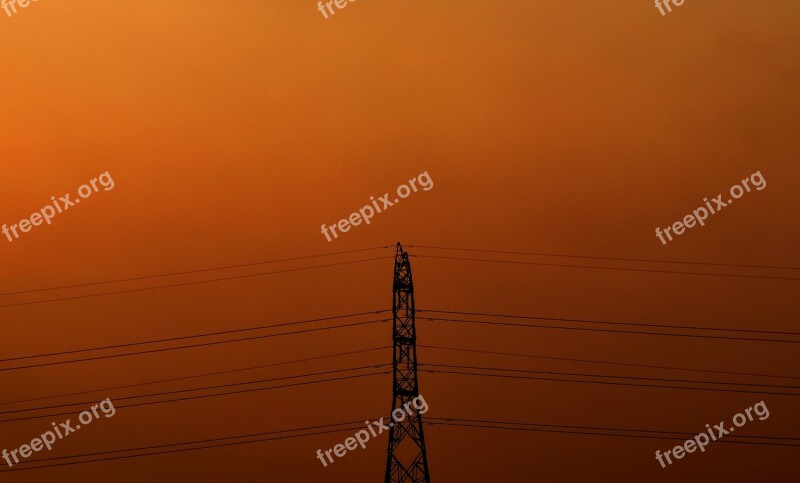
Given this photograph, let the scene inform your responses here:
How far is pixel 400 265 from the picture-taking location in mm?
27203

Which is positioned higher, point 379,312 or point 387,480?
point 379,312

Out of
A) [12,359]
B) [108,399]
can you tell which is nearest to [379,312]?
[108,399]

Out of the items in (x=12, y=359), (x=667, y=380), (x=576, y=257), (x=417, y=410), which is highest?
(x=12, y=359)

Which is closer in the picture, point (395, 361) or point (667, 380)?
point (395, 361)

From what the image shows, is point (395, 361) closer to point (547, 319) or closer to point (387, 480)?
point (387, 480)

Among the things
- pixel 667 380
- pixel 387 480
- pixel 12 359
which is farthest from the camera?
pixel 667 380

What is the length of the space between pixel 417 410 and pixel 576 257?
13518 millimetres

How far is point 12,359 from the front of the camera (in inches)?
1394

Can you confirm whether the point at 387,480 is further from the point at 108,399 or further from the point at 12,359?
the point at 12,359

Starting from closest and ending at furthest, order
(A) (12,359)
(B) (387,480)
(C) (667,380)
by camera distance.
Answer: (B) (387,480) < (A) (12,359) < (C) (667,380)

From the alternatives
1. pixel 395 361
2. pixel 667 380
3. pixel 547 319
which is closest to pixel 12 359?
pixel 395 361

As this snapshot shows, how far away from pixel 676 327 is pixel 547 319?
490cm

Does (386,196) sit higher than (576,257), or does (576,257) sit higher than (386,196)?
(386,196)

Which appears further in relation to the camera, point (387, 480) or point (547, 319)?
point (547, 319)
